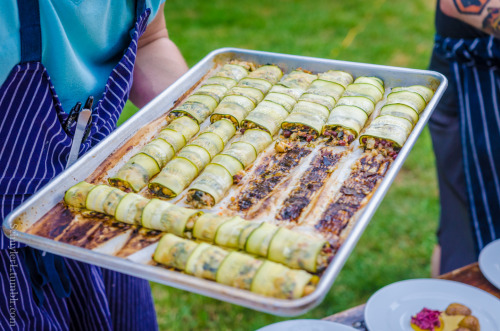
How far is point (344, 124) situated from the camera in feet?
10.3

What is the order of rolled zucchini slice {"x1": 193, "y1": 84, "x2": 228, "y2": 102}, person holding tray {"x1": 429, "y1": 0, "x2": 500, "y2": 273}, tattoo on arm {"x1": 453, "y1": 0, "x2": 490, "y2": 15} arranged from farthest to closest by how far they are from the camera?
1. person holding tray {"x1": 429, "y1": 0, "x2": 500, "y2": 273}
2. tattoo on arm {"x1": 453, "y1": 0, "x2": 490, "y2": 15}
3. rolled zucchini slice {"x1": 193, "y1": 84, "x2": 228, "y2": 102}

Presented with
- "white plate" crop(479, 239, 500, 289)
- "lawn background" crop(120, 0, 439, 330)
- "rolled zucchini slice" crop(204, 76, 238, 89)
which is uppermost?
"rolled zucchini slice" crop(204, 76, 238, 89)

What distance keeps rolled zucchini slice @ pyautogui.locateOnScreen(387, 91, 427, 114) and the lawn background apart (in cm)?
269

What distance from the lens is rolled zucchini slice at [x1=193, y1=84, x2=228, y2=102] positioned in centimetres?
349

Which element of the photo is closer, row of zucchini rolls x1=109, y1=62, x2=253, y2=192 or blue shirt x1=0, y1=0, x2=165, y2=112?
blue shirt x1=0, y1=0, x2=165, y2=112

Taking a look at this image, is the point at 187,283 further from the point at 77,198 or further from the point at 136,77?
the point at 136,77

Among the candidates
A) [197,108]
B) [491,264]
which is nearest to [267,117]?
[197,108]

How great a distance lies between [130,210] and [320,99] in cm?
147

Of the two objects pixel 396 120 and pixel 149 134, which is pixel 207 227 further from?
pixel 396 120

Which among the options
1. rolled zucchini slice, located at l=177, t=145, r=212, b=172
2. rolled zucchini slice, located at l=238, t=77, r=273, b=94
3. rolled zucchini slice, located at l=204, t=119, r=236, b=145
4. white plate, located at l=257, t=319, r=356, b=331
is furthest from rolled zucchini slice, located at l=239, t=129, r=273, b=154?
white plate, located at l=257, t=319, r=356, b=331

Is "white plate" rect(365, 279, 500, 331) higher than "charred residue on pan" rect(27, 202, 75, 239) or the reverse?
the reverse

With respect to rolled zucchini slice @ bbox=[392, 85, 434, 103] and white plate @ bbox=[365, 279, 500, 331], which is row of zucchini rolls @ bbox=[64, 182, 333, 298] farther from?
rolled zucchini slice @ bbox=[392, 85, 434, 103]

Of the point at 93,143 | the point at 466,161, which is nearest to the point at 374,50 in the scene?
the point at 466,161

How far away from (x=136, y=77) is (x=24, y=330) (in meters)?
1.68
